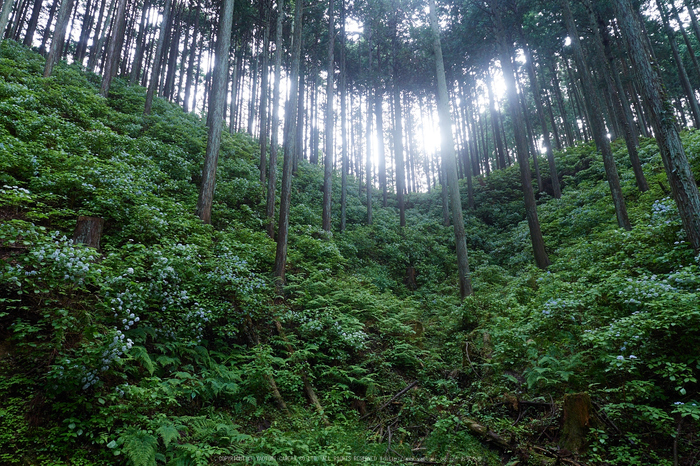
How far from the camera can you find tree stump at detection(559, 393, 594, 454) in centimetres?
416

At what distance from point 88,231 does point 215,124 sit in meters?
5.74

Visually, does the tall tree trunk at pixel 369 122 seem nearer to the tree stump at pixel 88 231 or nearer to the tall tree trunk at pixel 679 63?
the tree stump at pixel 88 231

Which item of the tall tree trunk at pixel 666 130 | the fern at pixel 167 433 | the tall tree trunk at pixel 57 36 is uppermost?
the tall tree trunk at pixel 57 36

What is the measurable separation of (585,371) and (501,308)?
145 inches

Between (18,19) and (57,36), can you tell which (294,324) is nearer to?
(57,36)

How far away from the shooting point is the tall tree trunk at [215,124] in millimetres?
9680

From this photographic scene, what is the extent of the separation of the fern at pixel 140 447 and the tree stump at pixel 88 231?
376 cm

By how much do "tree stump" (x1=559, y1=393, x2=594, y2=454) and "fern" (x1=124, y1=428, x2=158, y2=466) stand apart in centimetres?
488

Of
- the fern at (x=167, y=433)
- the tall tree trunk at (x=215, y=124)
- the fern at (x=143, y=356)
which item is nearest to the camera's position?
the fern at (x=167, y=433)

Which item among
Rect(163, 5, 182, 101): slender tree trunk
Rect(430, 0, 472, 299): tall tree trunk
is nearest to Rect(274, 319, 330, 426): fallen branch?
Rect(430, 0, 472, 299): tall tree trunk

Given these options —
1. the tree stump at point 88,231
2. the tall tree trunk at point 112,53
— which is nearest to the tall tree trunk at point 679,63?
the tree stump at point 88,231

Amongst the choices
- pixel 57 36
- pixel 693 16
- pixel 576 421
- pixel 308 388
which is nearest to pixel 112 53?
pixel 57 36

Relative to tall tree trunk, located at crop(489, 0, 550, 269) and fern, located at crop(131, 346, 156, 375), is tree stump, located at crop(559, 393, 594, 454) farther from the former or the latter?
tall tree trunk, located at crop(489, 0, 550, 269)

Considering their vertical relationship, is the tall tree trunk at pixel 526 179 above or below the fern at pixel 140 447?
above
